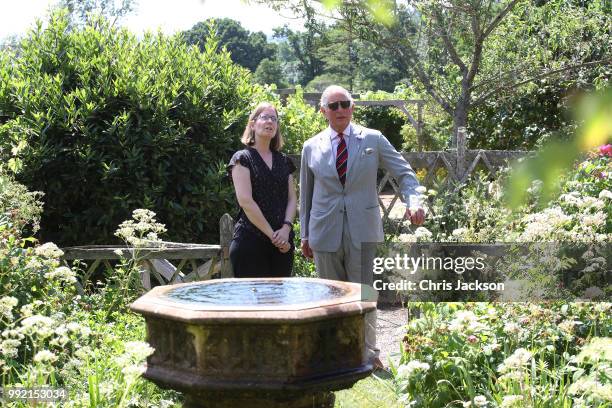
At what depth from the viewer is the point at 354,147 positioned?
4.92 m

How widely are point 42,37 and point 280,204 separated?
128 inches

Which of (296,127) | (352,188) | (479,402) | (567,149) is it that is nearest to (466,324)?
(479,402)

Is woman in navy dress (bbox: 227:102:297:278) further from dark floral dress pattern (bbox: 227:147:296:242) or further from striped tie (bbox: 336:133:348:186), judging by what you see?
striped tie (bbox: 336:133:348:186)

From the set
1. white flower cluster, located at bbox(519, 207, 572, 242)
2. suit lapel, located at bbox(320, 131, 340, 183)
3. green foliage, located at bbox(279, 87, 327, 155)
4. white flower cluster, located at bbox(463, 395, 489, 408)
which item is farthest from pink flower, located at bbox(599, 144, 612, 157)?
green foliage, located at bbox(279, 87, 327, 155)

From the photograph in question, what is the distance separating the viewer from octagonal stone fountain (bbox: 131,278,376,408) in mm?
3143

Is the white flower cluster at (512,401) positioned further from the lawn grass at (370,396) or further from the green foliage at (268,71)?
the green foliage at (268,71)

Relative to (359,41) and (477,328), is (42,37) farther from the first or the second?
(477,328)

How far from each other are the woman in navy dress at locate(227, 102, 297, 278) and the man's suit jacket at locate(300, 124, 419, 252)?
261 millimetres

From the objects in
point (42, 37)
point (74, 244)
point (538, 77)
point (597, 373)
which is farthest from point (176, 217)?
point (538, 77)

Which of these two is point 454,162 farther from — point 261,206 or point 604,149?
point 604,149

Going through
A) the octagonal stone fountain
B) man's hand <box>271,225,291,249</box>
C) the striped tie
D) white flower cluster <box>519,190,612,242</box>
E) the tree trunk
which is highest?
the tree trunk

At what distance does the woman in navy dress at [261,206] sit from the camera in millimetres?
5051

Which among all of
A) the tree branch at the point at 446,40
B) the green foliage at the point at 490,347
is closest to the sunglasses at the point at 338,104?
the green foliage at the point at 490,347

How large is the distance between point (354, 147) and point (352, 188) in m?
0.25
